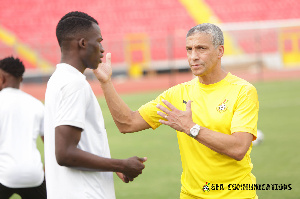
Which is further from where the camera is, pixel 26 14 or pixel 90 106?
pixel 26 14

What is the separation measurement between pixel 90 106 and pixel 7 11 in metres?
30.0

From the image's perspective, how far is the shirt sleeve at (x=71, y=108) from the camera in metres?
2.66

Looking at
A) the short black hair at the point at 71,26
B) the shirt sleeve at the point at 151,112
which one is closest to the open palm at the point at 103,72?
the shirt sleeve at the point at 151,112

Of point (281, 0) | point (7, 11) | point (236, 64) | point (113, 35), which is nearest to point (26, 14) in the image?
point (7, 11)

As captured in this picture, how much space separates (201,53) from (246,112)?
1.87ft

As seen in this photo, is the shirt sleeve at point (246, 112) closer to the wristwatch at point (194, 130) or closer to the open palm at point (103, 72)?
the wristwatch at point (194, 130)

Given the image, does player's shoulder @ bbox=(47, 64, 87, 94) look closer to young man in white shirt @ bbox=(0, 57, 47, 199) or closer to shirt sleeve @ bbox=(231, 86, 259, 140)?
shirt sleeve @ bbox=(231, 86, 259, 140)

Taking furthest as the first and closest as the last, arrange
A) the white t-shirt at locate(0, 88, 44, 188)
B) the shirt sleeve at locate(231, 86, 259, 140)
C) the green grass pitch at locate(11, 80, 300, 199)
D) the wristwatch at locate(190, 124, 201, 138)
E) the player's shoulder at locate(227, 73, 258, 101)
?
the green grass pitch at locate(11, 80, 300, 199) → the white t-shirt at locate(0, 88, 44, 188) → the player's shoulder at locate(227, 73, 258, 101) → the shirt sleeve at locate(231, 86, 259, 140) → the wristwatch at locate(190, 124, 201, 138)

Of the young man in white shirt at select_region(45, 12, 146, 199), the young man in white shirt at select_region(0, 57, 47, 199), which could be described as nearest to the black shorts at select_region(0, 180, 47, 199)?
the young man in white shirt at select_region(0, 57, 47, 199)

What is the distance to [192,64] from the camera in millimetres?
3641

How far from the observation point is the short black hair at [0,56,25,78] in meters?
4.70

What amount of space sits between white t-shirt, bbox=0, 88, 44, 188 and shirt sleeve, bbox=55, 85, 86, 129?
1872 millimetres

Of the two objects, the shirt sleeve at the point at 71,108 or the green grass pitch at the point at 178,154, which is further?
the green grass pitch at the point at 178,154

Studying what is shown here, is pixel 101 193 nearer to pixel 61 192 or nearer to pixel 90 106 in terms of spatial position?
pixel 61 192
